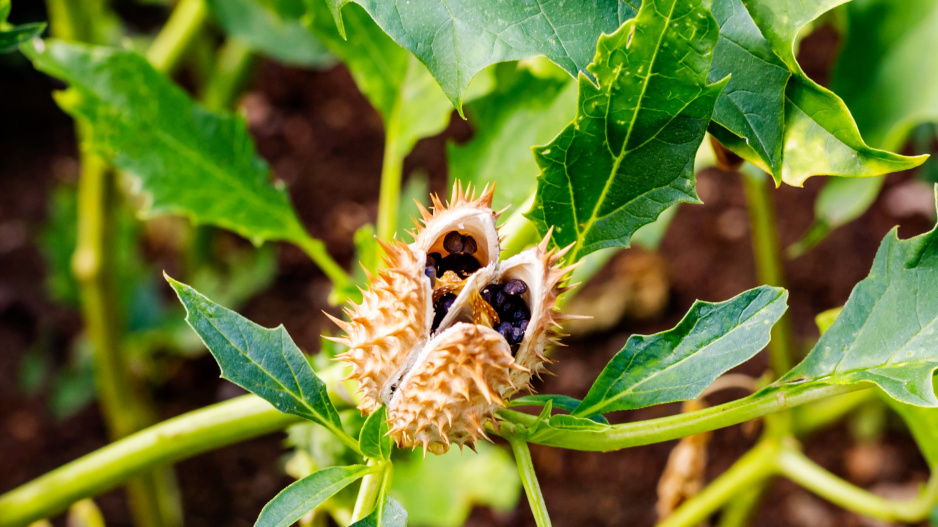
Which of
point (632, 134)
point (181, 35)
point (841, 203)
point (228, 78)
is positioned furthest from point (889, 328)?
point (228, 78)

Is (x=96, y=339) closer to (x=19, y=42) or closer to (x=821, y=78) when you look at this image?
(x=19, y=42)

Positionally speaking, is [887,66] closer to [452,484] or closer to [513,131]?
[513,131]

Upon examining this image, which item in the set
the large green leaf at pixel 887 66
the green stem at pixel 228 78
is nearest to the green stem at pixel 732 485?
the large green leaf at pixel 887 66

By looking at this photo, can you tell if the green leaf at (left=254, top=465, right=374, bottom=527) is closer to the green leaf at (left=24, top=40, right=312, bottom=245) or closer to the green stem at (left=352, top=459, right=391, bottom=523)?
the green stem at (left=352, top=459, right=391, bottom=523)

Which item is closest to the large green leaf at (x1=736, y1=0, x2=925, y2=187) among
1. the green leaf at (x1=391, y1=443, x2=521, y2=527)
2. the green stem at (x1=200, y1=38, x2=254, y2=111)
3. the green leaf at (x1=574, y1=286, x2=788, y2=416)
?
the green leaf at (x1=574, y1=286, x2=788, y2=416)

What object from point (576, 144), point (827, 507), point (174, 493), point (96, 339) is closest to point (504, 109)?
point (576, 144)

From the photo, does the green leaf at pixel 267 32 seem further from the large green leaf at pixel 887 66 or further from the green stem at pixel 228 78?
the large green leaf at pixel 887 66

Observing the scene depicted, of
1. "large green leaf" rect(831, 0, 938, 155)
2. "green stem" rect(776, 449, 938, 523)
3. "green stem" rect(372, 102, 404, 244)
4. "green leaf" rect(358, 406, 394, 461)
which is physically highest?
"large green leaf" rect(831, 0, 938, 155)
